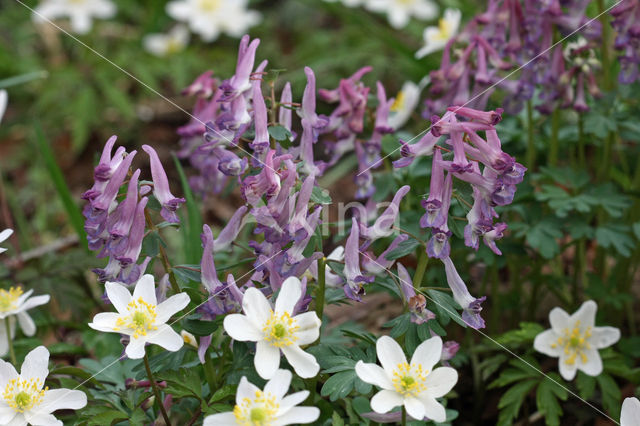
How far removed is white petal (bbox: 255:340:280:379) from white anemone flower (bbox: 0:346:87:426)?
47 cm

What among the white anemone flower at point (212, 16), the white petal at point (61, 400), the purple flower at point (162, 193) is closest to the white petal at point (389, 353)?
the purple flower at point (162, 193)

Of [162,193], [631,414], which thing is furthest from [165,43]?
[631,414]

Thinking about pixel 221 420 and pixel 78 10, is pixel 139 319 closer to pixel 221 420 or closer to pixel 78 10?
pixel 221 420

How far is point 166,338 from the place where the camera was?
165cm

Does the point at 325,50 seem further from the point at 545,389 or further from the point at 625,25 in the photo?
the point at 545,389

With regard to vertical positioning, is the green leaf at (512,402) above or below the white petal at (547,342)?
below

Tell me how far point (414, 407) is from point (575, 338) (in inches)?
35.8

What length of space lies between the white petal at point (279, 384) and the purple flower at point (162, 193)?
497 mm

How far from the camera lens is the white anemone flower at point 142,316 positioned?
1646 mm

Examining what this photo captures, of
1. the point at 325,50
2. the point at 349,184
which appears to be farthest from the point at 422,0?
the point at 349,184

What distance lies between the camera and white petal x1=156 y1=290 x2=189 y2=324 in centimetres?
168

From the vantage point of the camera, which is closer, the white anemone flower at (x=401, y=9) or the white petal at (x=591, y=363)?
the white petal at (x=591, y=363)

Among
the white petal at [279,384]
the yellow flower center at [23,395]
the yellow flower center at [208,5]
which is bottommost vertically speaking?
the yellow flower center at [208,5]

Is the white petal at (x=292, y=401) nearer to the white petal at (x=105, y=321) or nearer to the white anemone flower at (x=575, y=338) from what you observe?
the white petal at (x=105, y=321)
